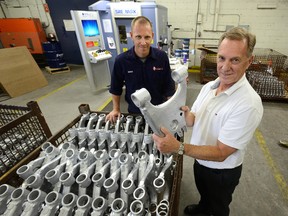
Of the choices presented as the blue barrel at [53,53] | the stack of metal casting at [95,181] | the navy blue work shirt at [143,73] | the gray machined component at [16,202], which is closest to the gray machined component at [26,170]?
the stack of metal casting at [95,181]

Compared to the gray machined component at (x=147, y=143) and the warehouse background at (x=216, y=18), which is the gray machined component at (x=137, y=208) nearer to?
the gray machined component at (x=147, y=143)

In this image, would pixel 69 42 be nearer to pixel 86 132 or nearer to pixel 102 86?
pixel 102 86

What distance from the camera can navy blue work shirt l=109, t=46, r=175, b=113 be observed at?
1.61 meters

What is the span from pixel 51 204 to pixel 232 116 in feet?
3.12

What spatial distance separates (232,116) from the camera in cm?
89

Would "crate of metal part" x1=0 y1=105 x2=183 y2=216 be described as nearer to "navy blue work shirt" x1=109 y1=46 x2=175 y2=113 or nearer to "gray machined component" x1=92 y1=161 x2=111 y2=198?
"gray machined component" x1=92 y1=161 x2=111 y2=198

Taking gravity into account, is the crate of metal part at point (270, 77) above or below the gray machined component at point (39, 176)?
below

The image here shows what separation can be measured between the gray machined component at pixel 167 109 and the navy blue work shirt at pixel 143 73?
76cm

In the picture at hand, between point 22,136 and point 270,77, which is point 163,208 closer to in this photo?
point 22,136

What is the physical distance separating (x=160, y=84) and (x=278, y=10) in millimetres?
5246

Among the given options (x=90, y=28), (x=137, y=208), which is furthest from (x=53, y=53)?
(x=137, y=208)

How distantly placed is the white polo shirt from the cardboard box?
513 centimetres

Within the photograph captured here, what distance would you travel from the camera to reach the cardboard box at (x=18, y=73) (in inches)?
174

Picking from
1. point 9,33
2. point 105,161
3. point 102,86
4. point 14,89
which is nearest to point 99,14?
point 102,86
